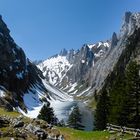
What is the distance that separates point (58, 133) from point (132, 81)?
75.6 feet

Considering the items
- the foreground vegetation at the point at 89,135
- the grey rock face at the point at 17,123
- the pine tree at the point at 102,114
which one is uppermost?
the pine tree at the point at 102,114

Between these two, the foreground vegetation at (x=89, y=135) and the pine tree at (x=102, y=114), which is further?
the pine tree at (x=102, y=114)

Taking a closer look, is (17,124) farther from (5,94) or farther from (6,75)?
(6,75)

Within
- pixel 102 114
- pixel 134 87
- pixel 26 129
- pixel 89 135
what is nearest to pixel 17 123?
pixel 26 129

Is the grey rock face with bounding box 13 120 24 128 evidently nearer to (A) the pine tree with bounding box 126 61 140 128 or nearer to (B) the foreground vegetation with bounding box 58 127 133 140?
(B) the foreground vegetation with bounding box 58 127 133 140

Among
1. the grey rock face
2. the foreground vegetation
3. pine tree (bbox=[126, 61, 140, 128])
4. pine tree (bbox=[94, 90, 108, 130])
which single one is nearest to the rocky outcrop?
the grey rock face

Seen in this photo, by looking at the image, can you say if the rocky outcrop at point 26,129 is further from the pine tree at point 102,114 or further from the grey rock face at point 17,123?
the pine tree at point 102,114

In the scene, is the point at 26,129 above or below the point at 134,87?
below

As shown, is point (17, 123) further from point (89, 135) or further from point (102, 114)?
point (102, 114)

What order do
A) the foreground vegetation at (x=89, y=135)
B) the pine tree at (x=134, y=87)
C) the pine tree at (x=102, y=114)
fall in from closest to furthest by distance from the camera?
the foreground vegetation at (x=89, y=135), the pine tree at (x=134, y=87), the pine tree at (x=102, y=114)

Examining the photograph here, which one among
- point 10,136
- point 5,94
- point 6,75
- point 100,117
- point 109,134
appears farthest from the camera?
point 6,75

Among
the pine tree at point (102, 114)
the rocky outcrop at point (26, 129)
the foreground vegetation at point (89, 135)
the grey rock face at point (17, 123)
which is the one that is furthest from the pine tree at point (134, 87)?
the grey rock face at point (17, 123)

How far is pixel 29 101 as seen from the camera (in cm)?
19525

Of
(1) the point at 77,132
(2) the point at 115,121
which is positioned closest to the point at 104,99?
(2) the point at 115,121
